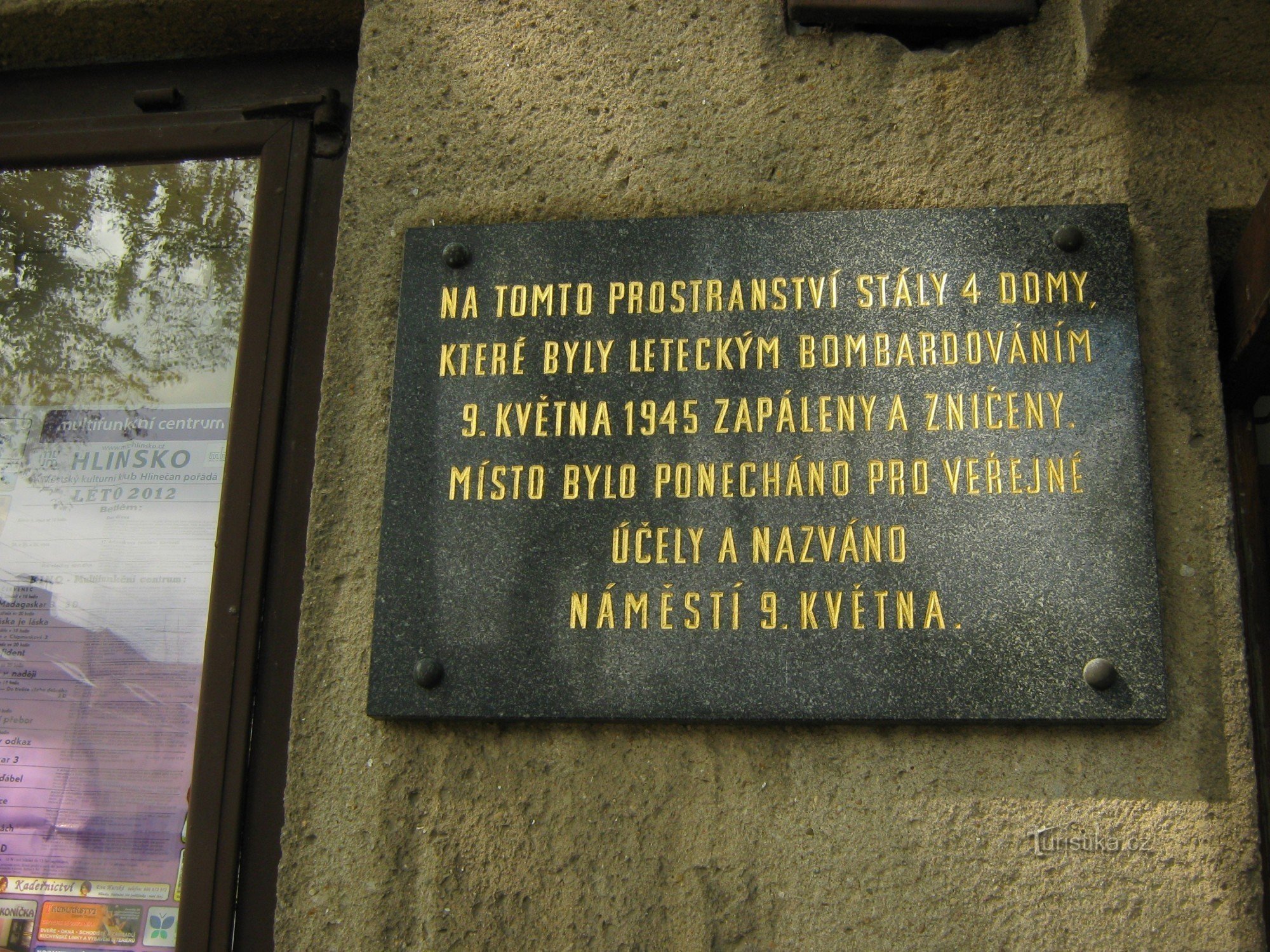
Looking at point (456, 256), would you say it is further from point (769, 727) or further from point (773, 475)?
point (769, 727)

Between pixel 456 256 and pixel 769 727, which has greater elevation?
pixel 456 256

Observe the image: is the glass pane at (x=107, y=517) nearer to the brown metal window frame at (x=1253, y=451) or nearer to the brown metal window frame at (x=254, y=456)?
the brown metal window frame at (x=254, y=456)

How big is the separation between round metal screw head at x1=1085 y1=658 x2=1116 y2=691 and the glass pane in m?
1.70

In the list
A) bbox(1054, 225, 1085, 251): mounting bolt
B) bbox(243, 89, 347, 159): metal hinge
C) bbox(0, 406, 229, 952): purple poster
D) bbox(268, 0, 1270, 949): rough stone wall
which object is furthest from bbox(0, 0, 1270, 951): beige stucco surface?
bbox(0, 406, 229, 952): purple poster

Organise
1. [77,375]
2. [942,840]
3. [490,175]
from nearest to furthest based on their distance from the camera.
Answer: [942,840], [490,175], [77,375]

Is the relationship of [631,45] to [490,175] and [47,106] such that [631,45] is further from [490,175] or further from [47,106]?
[47,106]

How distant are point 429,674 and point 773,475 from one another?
26.6 inches

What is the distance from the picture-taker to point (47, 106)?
2.40m

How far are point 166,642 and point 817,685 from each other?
1.37 m

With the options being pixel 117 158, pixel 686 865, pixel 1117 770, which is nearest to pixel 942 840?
pixel 1117 770

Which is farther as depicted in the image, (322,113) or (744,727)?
(322,113)

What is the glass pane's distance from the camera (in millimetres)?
1938

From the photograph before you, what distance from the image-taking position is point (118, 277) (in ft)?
7.68
